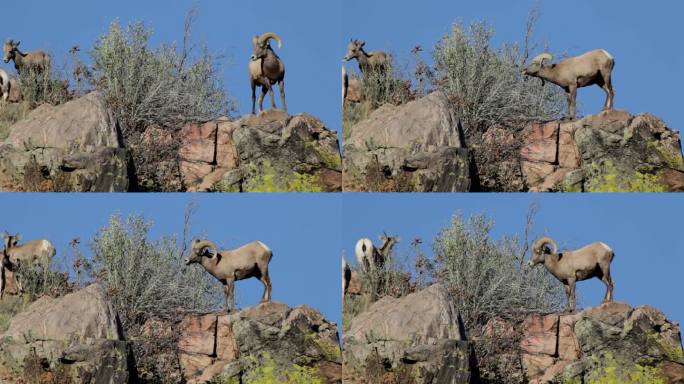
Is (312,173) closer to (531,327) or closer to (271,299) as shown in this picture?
(271,299)

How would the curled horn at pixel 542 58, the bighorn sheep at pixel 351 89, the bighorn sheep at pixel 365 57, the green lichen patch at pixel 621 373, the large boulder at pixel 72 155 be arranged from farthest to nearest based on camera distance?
the bighorn sheep at pixel 365 57, the bighorn sheep at pixel 351 89, the curled horn at pixel 542 58, the large boulder at pixel 72 155, the green lichen patch at pixel 621 373

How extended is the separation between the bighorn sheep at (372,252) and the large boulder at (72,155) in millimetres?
3674

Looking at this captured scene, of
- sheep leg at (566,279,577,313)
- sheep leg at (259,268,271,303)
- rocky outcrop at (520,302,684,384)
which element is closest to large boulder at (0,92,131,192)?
sheep leg at (259,268,271,303)

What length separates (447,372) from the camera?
24016 millimetres

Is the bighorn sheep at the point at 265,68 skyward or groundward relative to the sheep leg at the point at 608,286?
skyward

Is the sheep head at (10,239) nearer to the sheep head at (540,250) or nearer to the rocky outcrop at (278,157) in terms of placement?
the rocky outcrop at (278,157)

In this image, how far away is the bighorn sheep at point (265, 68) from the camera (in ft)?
84.4

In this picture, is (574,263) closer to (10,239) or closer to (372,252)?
(372,252)

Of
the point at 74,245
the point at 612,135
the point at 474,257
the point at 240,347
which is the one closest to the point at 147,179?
the point at 74,245

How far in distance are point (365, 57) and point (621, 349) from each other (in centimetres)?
630

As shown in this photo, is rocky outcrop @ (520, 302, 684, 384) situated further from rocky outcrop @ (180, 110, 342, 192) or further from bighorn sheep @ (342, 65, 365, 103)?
bighorn sheep @ (342, 65, 365, 103)

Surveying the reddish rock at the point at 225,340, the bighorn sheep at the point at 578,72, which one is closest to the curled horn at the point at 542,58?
the bighorn sheep at the point at 578,72

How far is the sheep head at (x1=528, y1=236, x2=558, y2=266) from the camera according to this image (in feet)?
83.0

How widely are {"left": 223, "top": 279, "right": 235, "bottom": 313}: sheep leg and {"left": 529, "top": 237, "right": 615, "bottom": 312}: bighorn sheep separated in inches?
172
